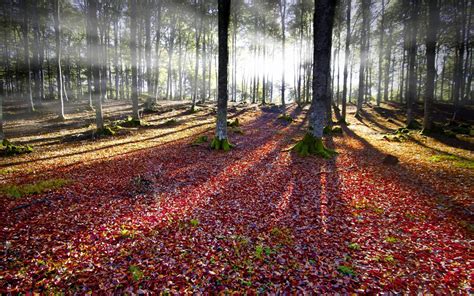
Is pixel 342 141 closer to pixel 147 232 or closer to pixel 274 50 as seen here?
pixel 147 232

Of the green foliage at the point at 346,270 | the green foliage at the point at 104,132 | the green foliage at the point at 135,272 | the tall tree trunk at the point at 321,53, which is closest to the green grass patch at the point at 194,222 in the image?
the green foliage at the point at 135,272

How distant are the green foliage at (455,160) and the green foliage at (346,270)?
9050mm

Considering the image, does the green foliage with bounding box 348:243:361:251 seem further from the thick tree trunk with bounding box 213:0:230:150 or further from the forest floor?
the thick tree trunk with bounding box 213:0:230:150

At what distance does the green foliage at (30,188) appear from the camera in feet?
21.8

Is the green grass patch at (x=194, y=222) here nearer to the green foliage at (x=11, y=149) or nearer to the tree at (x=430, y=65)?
the green foliage at (x=11, y=149)

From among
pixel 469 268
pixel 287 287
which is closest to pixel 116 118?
pixel 287 287

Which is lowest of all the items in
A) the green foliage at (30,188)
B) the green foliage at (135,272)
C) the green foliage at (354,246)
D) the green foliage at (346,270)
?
the green foliage at (346,270)

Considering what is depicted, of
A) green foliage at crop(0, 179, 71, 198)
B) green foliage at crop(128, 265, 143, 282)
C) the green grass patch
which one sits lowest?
green foliage at crop(128, 265, 143, 282)

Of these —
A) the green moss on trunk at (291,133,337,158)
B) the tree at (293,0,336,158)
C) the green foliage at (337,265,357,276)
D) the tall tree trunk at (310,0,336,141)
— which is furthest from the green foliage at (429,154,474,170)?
the green foliage at (337,265,357,276)

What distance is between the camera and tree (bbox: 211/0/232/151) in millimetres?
11672

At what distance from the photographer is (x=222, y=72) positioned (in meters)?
12.1

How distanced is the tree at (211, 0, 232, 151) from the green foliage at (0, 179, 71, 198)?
7074 mm

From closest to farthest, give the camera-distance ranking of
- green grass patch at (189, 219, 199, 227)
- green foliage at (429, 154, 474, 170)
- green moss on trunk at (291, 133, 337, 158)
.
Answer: green grass patch at (189, 219, 199, 227) → green foliage at (429, 154, 474, 170) → green moss on trunk at (291, 133, 337, 158)

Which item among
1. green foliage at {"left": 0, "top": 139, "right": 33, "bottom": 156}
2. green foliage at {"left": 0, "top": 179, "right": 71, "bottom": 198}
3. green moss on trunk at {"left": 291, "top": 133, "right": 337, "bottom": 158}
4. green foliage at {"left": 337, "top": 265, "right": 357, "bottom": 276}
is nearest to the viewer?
green foliage at {"left": 337, "top": 265, "right": 357, "bottom": 276}
